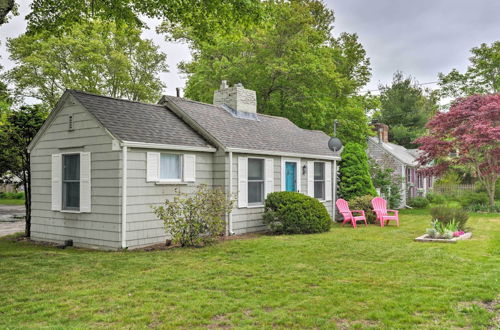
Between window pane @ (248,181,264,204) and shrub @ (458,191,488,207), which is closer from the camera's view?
window pane @ (248,181,264,204)

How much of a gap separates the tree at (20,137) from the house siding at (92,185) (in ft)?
2.60

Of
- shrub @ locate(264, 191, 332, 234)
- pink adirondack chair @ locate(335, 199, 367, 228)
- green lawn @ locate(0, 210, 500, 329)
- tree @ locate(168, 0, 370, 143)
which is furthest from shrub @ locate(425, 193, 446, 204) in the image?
green lawn @ locate(0, 210, 500, 329)

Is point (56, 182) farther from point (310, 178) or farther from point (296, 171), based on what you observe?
point (310, 178)

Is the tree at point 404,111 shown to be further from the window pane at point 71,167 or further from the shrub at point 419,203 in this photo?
the window pane at point 71,167

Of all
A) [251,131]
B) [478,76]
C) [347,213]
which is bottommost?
[347,213]

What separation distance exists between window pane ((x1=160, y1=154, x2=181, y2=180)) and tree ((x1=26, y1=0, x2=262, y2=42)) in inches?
144

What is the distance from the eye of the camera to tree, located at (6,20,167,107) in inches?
1048

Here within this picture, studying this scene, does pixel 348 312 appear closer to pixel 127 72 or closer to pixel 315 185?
pixel 315 185

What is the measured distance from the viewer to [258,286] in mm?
5664

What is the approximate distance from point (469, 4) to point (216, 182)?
10.0 meters

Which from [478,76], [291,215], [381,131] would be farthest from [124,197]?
[478,76]

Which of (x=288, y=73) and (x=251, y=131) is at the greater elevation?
(x=288, y=73)

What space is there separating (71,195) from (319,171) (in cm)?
839

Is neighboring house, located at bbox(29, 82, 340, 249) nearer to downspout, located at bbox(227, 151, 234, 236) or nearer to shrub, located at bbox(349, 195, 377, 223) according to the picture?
downspout, located at bbox(227, 151, 234, 236)
